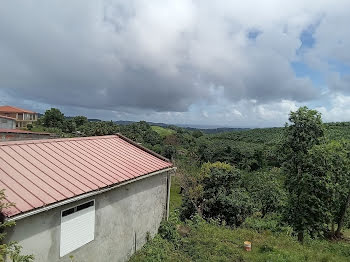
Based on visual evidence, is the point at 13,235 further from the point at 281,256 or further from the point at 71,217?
the point at 281,256

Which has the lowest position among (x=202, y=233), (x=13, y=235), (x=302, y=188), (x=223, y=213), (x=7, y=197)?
(x=223, y=213)

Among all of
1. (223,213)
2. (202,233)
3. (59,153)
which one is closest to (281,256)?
(202,233)

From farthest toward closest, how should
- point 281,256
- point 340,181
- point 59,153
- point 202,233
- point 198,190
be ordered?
point 198,190 < point 340,181 < point 202,233 < point 281,256 < point 59,153

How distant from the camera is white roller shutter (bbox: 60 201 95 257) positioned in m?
7.68

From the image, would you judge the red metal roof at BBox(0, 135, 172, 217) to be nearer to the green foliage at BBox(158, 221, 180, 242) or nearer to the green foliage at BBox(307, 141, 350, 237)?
the green foliage at BBox(158, 221, 180, 242)

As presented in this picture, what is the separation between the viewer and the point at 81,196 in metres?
7.78

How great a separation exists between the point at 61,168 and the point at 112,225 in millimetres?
2662

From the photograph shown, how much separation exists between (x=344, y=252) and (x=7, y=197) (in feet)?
53.4

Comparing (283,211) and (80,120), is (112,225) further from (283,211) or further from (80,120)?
(80,120)

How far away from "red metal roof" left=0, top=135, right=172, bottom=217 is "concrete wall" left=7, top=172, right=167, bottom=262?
429 mm

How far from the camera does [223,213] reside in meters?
22.8

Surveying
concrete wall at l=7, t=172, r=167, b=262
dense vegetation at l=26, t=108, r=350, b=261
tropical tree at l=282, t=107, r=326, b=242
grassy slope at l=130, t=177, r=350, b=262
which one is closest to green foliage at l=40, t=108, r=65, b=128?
dense vegetation at l=26, t=108, r=350, b=261

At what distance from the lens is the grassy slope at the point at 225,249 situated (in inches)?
440

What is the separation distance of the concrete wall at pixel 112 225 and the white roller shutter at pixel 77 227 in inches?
6.5
